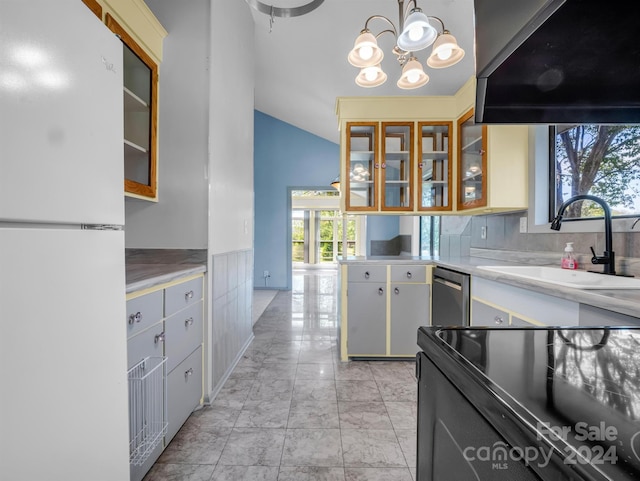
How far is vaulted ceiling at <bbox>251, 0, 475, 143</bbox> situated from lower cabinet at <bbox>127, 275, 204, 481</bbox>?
2.52 meters

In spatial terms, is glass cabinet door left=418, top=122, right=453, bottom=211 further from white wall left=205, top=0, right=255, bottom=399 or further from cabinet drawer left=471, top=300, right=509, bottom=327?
A: white wall left=205, top=0, right=255, bottom=399

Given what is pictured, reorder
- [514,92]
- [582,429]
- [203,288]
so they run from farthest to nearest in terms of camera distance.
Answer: [203,288] < [514,92] < [582,429]

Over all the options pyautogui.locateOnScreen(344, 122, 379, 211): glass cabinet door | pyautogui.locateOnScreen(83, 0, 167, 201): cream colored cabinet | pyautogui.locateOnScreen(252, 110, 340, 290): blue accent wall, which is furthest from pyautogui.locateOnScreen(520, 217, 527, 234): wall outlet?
pyautogui.locateOnScreen(252, 110, 340, 290): blue accent wall

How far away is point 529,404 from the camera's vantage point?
398mm

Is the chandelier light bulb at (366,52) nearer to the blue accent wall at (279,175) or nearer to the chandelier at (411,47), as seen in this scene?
the chandelier at (411,47)

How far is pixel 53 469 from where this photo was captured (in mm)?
659

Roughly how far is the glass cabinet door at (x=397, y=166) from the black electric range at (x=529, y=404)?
2311 millimetres

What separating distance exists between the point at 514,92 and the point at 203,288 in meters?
1.89

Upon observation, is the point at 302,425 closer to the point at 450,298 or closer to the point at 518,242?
the point at 450,298

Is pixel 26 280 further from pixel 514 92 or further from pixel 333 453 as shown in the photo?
pixel 333 453

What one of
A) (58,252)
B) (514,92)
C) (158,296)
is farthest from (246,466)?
(514,92)

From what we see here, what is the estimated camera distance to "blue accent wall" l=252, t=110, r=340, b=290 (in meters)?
6.66

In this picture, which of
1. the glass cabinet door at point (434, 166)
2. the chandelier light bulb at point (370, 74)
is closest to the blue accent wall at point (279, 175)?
the glass cabinet door at point (434, 166)

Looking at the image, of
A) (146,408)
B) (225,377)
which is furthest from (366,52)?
(225,377)
